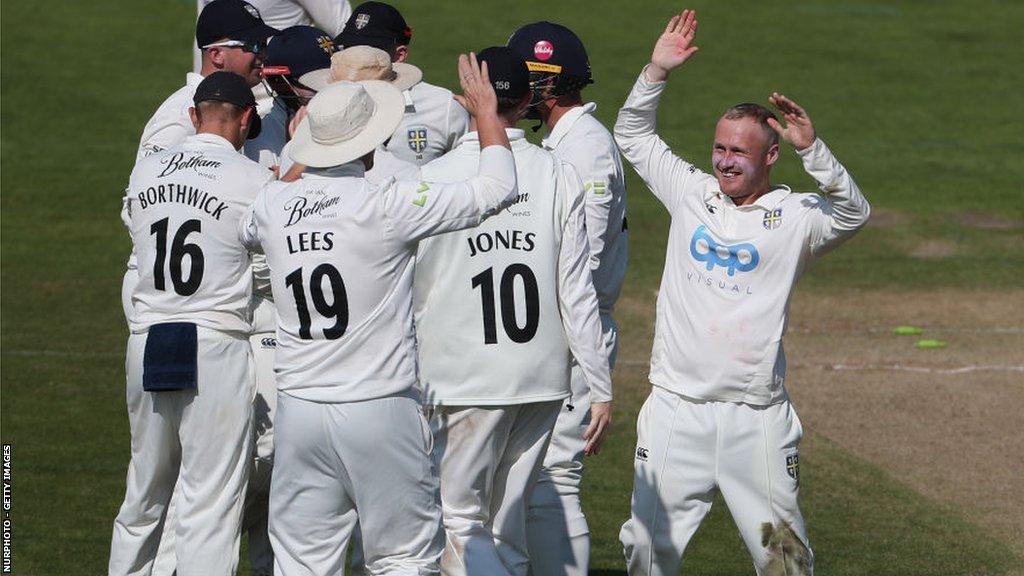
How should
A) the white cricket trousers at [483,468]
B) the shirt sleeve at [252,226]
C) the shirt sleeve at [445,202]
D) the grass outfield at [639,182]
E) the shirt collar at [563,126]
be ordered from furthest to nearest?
the grass outfield at [639,182]
the shirt collar at [563,126]
the white cricket trousers at [483,468]
the shirt sleeve at [252,226]
the shirt sleeve at [445,202]

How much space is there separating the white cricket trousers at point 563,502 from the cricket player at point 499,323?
31.1 inches

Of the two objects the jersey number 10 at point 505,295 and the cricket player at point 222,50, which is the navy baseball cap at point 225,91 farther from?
the jersey number 10 at point 505,295

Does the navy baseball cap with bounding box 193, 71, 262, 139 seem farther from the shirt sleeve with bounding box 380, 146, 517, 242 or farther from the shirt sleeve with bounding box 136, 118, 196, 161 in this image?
the shirt sleeve with bounding box 380, 146, 517, 242

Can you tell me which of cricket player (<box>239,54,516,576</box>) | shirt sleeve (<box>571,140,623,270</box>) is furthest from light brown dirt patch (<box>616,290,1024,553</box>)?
cricket player (<box>239,54,516,576</box>)

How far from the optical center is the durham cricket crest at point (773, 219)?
6664 millimetres


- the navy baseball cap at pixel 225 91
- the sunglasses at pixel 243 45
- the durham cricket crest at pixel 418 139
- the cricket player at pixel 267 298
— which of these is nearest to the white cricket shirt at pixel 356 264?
the navy baseball cap at pixel 225 91

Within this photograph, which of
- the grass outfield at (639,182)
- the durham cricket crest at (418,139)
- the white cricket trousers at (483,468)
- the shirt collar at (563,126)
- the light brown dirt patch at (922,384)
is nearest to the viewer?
the white cricket trousers at (483,468)

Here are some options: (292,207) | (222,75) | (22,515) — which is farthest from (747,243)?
(22,515)

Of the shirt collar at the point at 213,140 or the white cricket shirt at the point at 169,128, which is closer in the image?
the shirt collar at the point at 213,140

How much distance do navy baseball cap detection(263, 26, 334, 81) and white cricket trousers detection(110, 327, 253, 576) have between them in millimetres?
1503

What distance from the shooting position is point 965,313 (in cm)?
1407

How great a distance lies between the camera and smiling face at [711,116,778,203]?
6.70 meters

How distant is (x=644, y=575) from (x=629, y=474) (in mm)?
3388

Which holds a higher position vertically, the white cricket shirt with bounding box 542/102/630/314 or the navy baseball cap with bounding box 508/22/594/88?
the navy baseball cap with bounding box 508/22/594/88
